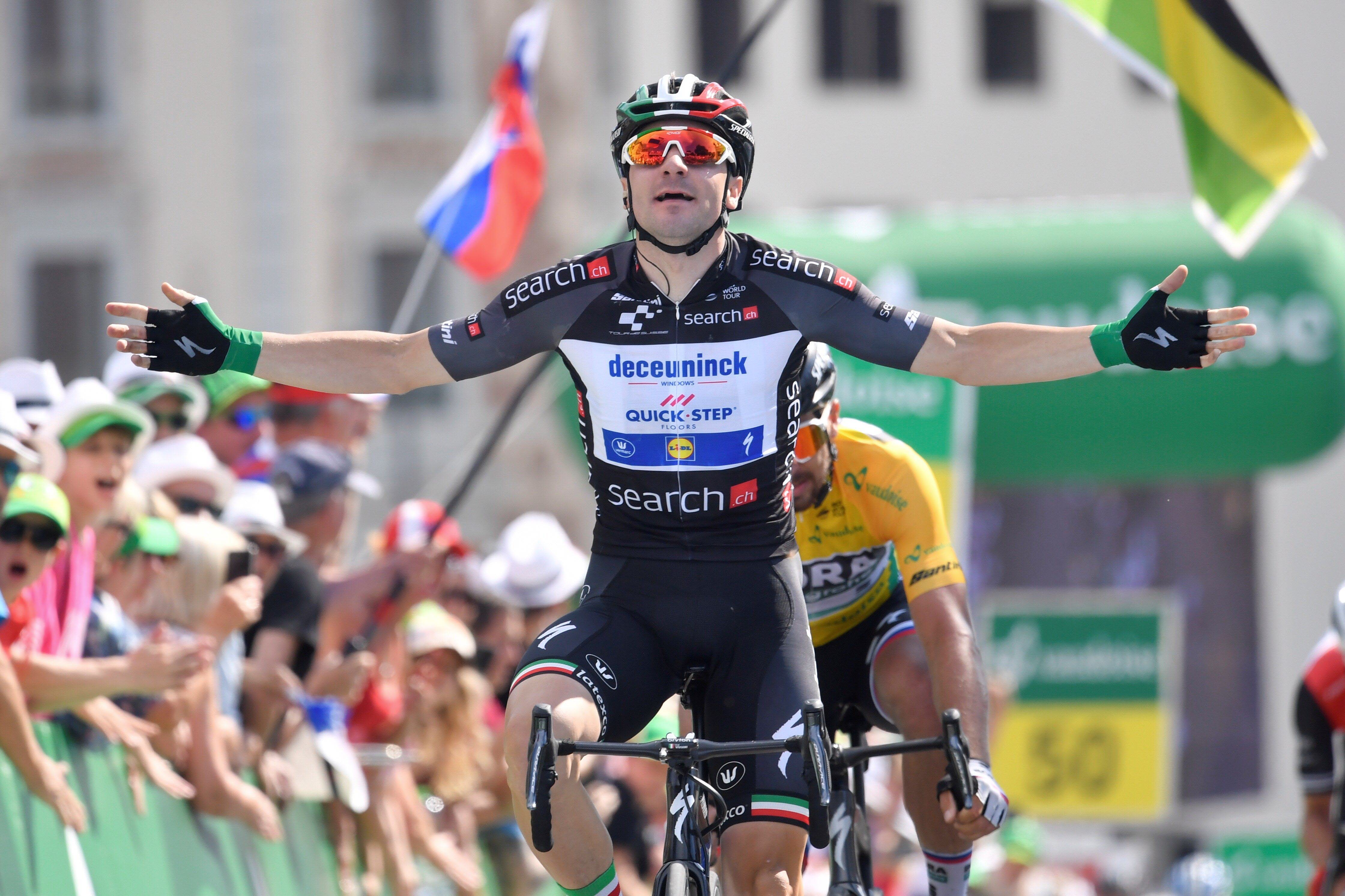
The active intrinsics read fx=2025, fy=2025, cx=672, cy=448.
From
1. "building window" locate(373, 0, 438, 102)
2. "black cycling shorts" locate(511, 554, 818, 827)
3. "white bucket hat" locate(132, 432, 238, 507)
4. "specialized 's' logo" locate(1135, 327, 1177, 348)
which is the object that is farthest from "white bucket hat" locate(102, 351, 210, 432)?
"building window" locate(373, 0, 438, 102)

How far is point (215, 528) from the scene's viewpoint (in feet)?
22.0

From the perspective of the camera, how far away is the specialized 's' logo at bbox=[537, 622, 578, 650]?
481 cm

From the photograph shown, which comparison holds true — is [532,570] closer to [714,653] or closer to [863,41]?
[714,653]

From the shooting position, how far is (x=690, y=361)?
4840 mm

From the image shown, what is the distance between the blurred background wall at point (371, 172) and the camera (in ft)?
81.1

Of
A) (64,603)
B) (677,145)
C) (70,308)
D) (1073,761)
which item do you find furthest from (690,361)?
(70,308)

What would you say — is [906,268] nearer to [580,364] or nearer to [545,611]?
[545,611]

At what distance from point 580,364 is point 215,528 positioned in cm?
227

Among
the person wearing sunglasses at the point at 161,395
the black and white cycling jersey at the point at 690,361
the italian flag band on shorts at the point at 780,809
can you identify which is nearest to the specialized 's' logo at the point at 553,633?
the black and white cycling jersey at the point at 690,361

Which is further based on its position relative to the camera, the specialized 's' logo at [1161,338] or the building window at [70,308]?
the building window at [70,308]

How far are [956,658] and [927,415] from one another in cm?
921

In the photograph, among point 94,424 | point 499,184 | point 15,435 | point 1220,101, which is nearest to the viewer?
point 15,435

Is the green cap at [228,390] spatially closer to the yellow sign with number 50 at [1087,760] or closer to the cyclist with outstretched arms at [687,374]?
the cyclist with outstretched arms at [687,374]

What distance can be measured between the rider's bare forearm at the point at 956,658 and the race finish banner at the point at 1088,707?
41.0 feet
